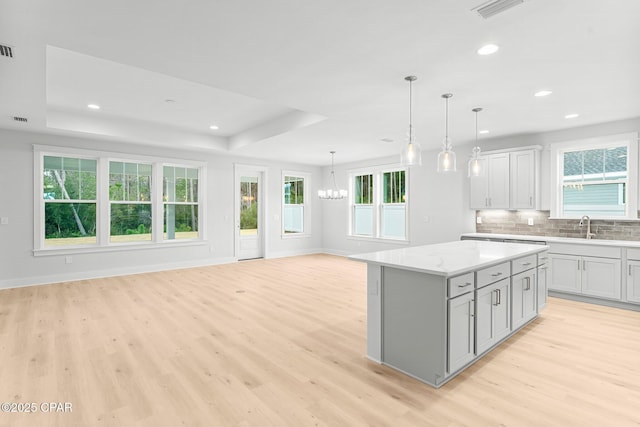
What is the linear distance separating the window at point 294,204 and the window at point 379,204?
1469 millimetres

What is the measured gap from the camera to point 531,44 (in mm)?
2615

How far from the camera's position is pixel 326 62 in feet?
9.74

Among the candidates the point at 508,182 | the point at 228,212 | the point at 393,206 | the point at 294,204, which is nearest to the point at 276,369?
the point at 508,182

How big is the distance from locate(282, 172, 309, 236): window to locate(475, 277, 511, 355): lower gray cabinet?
6.61 m

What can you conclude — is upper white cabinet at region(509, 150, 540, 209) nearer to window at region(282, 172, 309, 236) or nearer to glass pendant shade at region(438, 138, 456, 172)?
glass pendant shade at region(438, 138, 456, 172)

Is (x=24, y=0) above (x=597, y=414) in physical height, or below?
above

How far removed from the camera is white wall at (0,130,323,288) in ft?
18.0

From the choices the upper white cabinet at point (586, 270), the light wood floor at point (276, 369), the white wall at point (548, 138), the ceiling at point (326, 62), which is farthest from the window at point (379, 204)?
the light wood floor at point (276, 369)

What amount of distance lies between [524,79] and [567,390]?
112 inches

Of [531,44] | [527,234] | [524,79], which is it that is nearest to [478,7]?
[531,44]

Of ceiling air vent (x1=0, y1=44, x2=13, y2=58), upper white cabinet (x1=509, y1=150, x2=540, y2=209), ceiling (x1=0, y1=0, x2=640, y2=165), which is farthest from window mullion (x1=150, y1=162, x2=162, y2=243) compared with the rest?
upper white cabinet (x1=509, y1=150, x2=540, y2=209)

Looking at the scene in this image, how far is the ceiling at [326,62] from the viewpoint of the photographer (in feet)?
7.25

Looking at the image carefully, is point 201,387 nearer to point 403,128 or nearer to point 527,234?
point 403,128

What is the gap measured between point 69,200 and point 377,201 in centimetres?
659
